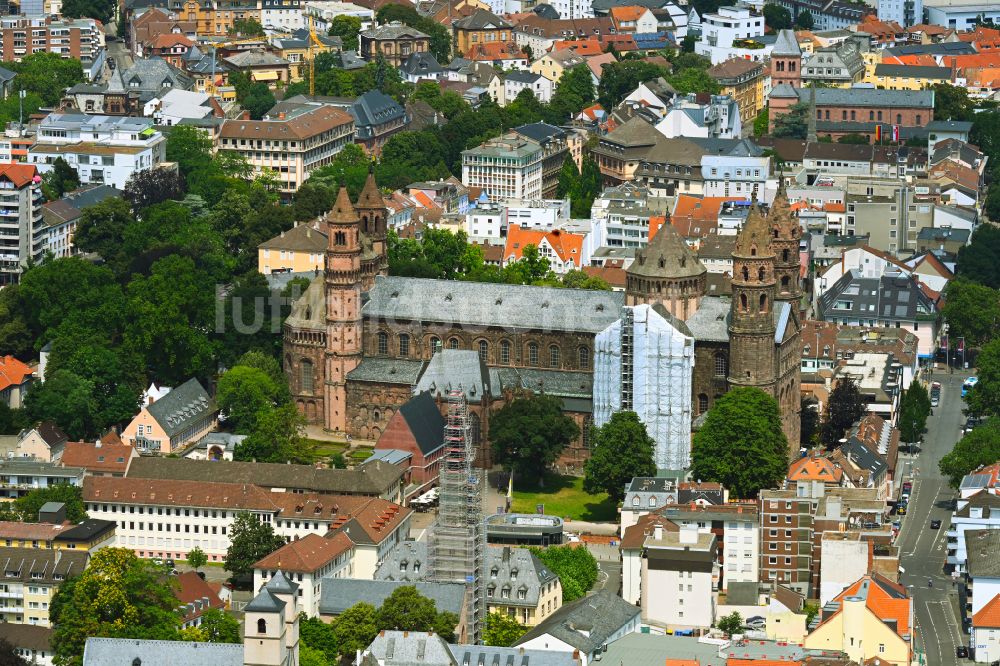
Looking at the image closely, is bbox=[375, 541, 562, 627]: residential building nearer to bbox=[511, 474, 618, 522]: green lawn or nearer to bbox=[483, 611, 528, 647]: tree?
bbox=[483, 611, 528, 647]: tree

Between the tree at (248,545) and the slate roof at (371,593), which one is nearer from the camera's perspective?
the slate roof at (371,593)

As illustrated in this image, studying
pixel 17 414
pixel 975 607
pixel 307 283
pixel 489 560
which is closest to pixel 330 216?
pixel 307 283

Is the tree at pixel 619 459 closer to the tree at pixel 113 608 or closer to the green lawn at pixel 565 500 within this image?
the green lawn at pixel 565 500

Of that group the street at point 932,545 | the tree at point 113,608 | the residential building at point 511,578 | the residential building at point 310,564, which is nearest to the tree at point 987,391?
the street at point 932,545

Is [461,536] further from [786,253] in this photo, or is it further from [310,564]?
[786,253]

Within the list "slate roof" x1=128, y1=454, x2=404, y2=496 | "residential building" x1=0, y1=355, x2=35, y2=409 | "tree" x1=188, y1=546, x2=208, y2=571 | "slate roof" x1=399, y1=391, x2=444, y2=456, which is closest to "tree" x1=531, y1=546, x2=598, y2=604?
"slate roof" x1=128, y1=454, x2=404, y2=496

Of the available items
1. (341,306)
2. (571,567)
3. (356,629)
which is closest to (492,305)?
(341,306)
